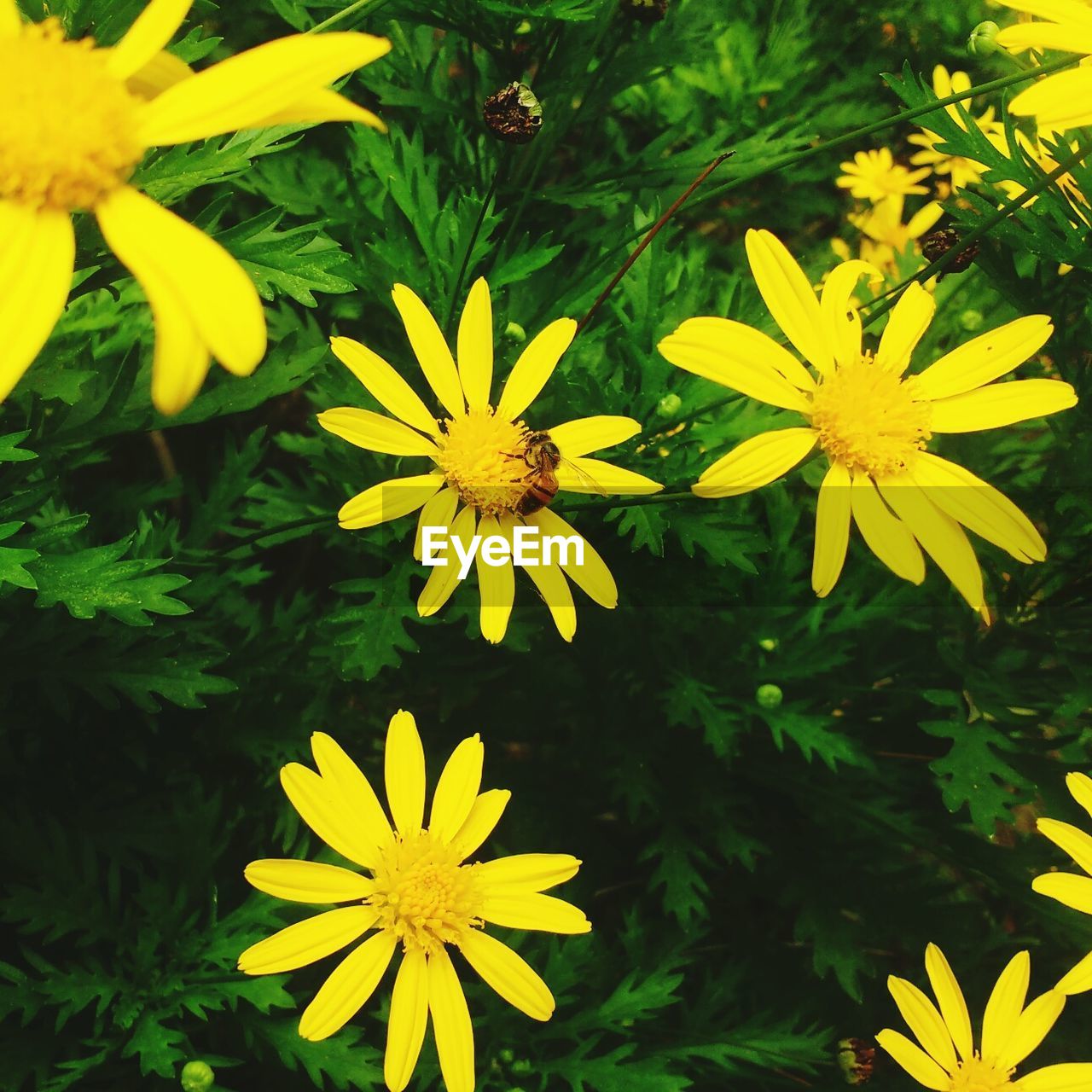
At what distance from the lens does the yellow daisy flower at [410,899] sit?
50.1 inches

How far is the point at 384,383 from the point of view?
4.48 feet

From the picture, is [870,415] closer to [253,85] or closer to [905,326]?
[905,326]

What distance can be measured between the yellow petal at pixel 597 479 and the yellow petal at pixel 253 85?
2.11 feet

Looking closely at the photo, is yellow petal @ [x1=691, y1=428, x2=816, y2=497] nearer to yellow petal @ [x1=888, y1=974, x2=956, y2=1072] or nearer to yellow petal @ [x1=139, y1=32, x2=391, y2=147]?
yellow petal @ [x1=139, y1=32, x2=391, y2=147]

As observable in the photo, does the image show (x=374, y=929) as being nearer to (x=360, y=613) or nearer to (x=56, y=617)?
(x=360, y=613)

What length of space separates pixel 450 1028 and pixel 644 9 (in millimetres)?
1588

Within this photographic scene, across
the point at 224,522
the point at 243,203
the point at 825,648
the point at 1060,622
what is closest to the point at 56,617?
the point at 224,522

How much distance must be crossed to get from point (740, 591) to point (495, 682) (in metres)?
0.54

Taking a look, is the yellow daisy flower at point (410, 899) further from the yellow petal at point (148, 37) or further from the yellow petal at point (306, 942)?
the yellow petal at point (148, 37)

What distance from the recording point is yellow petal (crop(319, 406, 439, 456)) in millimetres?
1306

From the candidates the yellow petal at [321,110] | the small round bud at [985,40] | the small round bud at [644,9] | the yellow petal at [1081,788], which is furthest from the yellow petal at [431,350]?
the yellow petal at [1081,788]

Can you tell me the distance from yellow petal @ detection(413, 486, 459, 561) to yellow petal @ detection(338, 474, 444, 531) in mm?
18

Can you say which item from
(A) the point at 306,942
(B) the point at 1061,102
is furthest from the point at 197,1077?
(B) the point at 1061,102

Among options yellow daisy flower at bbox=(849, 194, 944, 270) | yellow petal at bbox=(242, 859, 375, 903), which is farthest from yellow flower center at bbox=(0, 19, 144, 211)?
yellow daisy flower at bbox=(849, 194, 944, 270)
